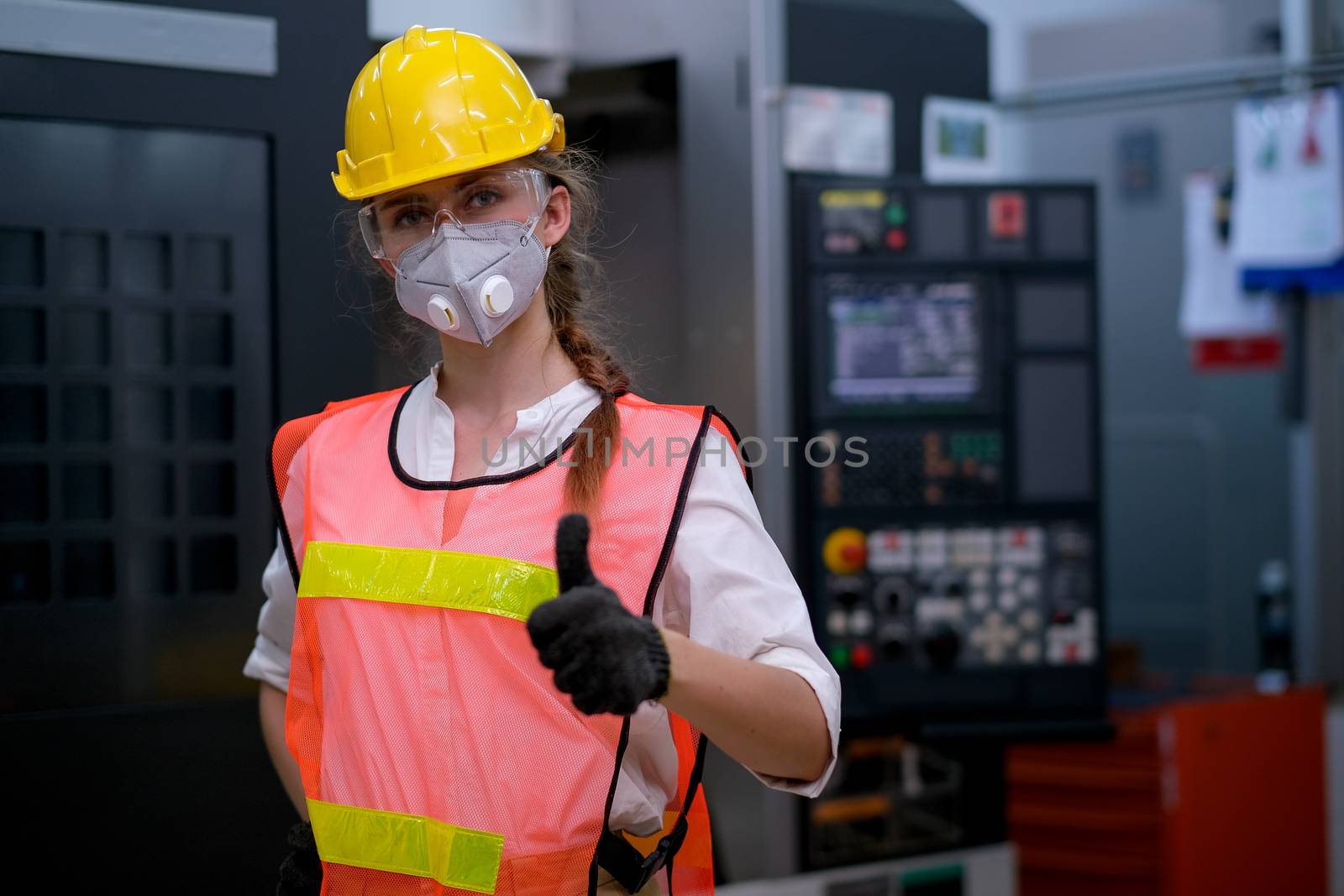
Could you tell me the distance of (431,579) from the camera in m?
1.16

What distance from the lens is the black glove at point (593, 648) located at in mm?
876

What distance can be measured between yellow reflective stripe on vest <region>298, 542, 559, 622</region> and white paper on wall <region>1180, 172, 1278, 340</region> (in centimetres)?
281

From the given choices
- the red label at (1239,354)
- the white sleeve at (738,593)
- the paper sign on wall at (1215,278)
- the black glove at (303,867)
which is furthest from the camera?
the red label at (1239,354)

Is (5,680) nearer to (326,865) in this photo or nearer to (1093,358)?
(326,865)

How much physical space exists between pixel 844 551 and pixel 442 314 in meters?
1.35

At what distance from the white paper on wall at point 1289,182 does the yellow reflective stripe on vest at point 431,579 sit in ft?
8.73

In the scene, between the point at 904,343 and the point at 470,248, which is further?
the point at 904,343

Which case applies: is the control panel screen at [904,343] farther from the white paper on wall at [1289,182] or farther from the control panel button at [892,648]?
the white paper on wall at [1289,182]

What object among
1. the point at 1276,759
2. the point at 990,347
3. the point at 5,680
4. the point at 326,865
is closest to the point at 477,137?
the point at 326,865

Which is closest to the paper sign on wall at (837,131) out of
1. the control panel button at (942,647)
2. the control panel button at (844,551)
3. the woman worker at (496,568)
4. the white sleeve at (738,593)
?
the control panel button at (844,551)

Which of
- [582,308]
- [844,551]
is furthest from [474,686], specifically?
[844,551]

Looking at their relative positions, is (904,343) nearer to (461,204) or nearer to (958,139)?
(958,139)

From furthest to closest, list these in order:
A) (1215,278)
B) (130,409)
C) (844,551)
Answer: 1. (1215,278)
2. (844,551)
3. (130,409)

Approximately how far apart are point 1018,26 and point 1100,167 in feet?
1.76
